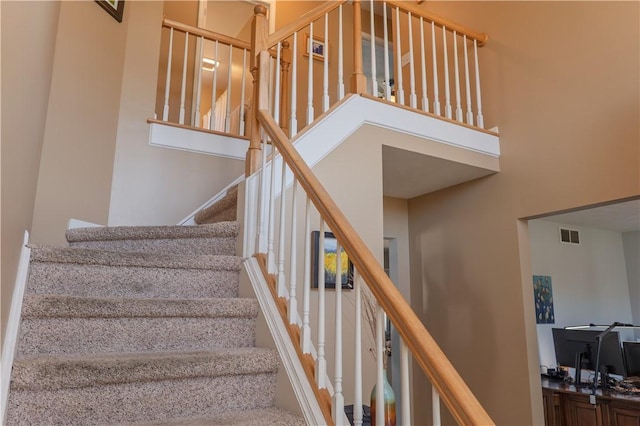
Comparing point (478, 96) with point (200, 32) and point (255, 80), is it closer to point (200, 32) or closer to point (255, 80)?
point (255, 80)

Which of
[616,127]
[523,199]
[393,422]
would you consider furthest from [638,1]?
[393,422]

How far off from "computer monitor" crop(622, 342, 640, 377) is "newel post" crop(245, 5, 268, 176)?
402 cm

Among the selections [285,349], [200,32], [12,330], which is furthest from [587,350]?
[12,330]

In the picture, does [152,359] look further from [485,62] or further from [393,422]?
[485,62]

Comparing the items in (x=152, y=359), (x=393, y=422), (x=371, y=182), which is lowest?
(x=393, y=422)

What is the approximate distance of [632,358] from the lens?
4.06 metres

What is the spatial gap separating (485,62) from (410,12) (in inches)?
32.9

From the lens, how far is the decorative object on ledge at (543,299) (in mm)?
4949

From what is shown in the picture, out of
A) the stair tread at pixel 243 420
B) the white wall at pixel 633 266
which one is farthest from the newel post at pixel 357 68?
the white wall at pixel 633 266

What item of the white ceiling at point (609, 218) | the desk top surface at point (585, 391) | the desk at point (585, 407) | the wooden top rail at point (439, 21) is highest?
the wooden top rail at point (439, 21)

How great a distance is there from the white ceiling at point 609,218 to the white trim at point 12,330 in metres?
4.64

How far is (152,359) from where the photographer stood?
1.39m

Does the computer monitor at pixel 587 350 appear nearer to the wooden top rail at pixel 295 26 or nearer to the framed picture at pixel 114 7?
the wooden top rail at pixel 295 26

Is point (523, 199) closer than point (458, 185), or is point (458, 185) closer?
point (523, 199)
